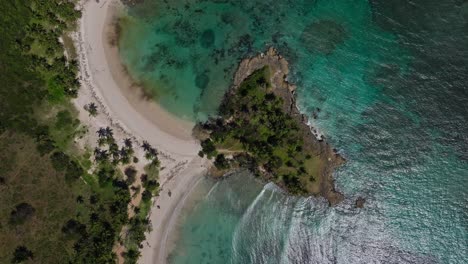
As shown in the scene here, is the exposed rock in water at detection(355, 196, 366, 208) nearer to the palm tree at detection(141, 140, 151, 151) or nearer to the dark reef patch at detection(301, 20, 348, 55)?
the dark reef patch at detection(301, 20, 348, 55)

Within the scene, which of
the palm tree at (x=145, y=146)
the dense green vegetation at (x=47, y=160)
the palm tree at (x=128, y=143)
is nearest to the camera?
the dense green vegetation at (x=47, y=160)

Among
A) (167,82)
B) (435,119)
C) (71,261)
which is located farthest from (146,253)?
(435,119)

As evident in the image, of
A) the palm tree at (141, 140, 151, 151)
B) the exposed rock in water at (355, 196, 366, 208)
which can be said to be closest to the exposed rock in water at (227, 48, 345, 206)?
the exposed rock in water at (355, 196, 366, 208)

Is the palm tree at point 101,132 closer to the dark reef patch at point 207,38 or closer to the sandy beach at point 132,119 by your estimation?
the sandy beach at point 132,119

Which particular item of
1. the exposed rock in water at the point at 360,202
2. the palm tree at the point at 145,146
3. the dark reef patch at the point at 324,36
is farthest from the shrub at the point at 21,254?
the dark reef patch at the point at 324,36

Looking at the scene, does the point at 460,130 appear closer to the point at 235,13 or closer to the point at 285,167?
the point at 285,167

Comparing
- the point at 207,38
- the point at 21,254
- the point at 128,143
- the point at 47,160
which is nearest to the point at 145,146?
the point at 128,143

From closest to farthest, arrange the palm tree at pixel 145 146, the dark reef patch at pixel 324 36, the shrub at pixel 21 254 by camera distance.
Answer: the shrub at pixel 21 254 < the palm tree at pixel 145 146 < the dark reef patch at pixel 324 36
